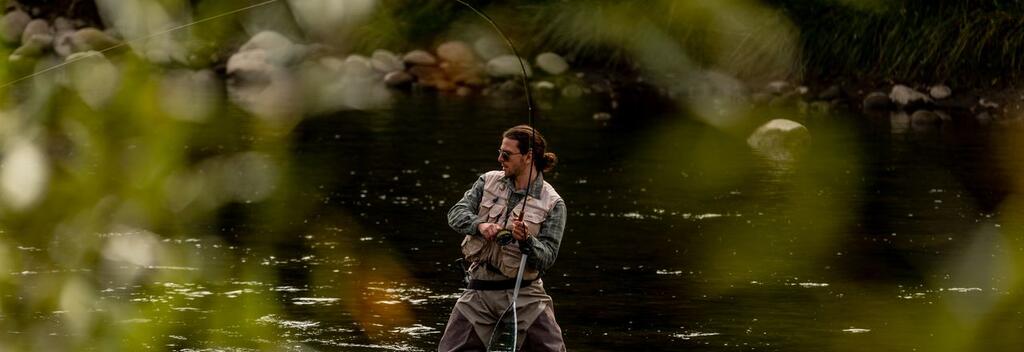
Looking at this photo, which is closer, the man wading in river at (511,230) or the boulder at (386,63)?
the man wading in river at (511,230)

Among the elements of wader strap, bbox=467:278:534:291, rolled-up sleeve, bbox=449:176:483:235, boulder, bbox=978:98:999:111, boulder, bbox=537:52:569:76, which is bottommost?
wader strap, bbox=467:278:534:291

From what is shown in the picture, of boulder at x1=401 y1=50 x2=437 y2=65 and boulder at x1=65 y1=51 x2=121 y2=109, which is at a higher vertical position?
boulder at x1=401 y1=50 x2=437 y2=65

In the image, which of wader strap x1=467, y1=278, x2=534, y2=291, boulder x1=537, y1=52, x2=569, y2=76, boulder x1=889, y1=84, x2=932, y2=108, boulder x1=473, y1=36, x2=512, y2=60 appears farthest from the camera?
boulder x1=473, y1=36, x2=512, y2=60

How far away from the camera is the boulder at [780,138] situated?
22.0 m

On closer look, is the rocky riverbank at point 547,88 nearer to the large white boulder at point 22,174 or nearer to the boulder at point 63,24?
the boulder at point 63,24

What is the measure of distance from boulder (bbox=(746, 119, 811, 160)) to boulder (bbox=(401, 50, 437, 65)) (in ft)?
33.1

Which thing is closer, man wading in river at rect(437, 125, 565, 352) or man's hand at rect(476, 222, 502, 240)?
man's hand at rect(476, 222, 502, 240)

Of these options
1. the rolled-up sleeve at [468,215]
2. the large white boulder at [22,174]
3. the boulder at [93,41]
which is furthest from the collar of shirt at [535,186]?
the large white boulder at [22,174]

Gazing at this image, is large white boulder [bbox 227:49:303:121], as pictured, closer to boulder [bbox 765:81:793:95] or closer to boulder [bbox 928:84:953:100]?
boulder [bbox 765:81:793:95]

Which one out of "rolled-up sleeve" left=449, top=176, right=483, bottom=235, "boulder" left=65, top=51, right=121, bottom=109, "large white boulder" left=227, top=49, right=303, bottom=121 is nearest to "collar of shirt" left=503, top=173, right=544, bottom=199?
"rolled-up sleeve" left=449, top=176, right=483, bottom=235

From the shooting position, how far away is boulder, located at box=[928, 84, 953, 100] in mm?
27688

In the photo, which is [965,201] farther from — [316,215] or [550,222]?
[550,222]

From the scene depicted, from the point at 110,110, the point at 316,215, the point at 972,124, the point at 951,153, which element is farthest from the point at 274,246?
the point at 972,124

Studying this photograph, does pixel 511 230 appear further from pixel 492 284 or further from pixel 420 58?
pixel 420 58
